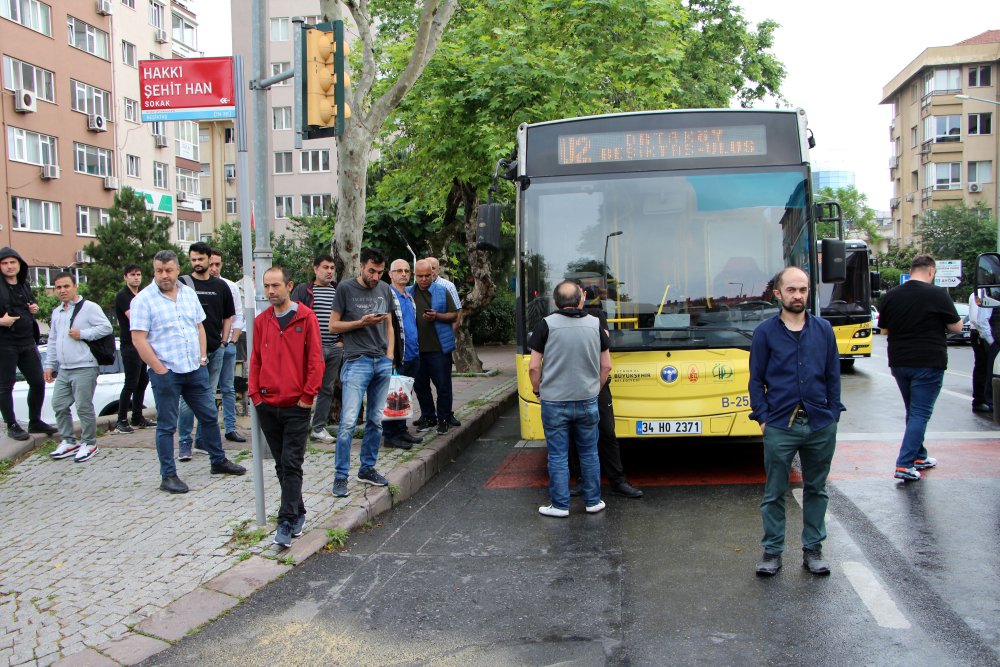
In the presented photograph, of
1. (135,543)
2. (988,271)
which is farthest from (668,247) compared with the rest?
(135,543)

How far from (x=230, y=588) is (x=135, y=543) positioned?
1145mm

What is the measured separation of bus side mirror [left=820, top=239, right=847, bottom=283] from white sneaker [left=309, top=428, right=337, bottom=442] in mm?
4938

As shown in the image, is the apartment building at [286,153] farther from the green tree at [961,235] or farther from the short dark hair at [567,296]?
the short dark hair at [567,296]

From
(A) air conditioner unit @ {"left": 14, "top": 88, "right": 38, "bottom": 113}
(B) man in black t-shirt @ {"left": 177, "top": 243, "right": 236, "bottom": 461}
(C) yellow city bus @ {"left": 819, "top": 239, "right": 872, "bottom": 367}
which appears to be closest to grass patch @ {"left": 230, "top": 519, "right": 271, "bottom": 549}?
(B) man in black t-shirt @ {"left": 177, "top": 243, "right": 236, "bottom": 461}

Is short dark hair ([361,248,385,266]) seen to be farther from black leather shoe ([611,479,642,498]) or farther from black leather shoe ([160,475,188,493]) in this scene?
black leather shoe ([611,479,642,498])

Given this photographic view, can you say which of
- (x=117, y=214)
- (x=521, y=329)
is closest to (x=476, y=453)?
(x=521, y=329)

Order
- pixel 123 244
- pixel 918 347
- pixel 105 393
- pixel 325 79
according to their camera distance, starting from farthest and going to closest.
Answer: pixel 123 244, pixel 105 393, pixel 918 347, pixel 325 79

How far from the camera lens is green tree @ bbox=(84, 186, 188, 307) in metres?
25.4

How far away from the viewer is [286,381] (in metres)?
5.69

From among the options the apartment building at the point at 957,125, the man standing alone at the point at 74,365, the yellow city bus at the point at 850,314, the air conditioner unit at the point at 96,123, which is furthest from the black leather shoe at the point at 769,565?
the apartment building at the point at 957,125

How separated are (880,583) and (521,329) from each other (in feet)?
13.1

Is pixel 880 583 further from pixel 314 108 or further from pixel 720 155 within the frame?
pixel 314 108

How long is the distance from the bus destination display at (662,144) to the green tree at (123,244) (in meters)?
19.9

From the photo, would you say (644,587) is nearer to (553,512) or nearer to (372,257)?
(553,512)
